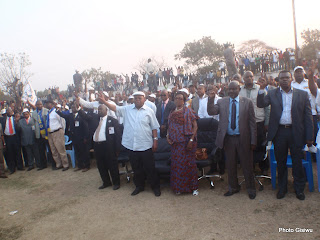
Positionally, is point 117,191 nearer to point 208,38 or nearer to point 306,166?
point 306,166

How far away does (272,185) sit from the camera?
15.1 ft

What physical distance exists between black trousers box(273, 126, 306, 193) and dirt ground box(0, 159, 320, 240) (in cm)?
25

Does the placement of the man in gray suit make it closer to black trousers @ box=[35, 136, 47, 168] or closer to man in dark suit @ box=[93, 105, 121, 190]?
black trousers @ box=[35, 136, 47, 168]

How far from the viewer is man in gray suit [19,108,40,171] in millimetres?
8337

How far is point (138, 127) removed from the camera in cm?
488

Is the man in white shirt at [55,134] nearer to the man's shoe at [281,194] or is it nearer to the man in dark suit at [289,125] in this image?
the man in dark suit at [289,125]

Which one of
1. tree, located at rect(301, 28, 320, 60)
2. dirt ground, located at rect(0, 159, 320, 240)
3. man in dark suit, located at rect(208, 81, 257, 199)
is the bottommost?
dirt ground, located at rect(0, 159, 320, 240)

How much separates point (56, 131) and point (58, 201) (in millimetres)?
2979

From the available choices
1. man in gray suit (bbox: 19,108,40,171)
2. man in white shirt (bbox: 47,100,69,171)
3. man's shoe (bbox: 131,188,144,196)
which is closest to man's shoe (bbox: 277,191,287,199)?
man's shoe (bbox: 131,188,144,196)

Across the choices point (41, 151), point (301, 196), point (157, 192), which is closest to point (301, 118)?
point (301, 196)

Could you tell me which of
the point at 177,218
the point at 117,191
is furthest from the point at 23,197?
the point at 177,218

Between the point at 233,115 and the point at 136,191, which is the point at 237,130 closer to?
the point at 233,115

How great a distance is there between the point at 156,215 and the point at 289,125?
2.52 metres

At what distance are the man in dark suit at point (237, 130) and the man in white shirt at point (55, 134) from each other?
5187 millimetres
